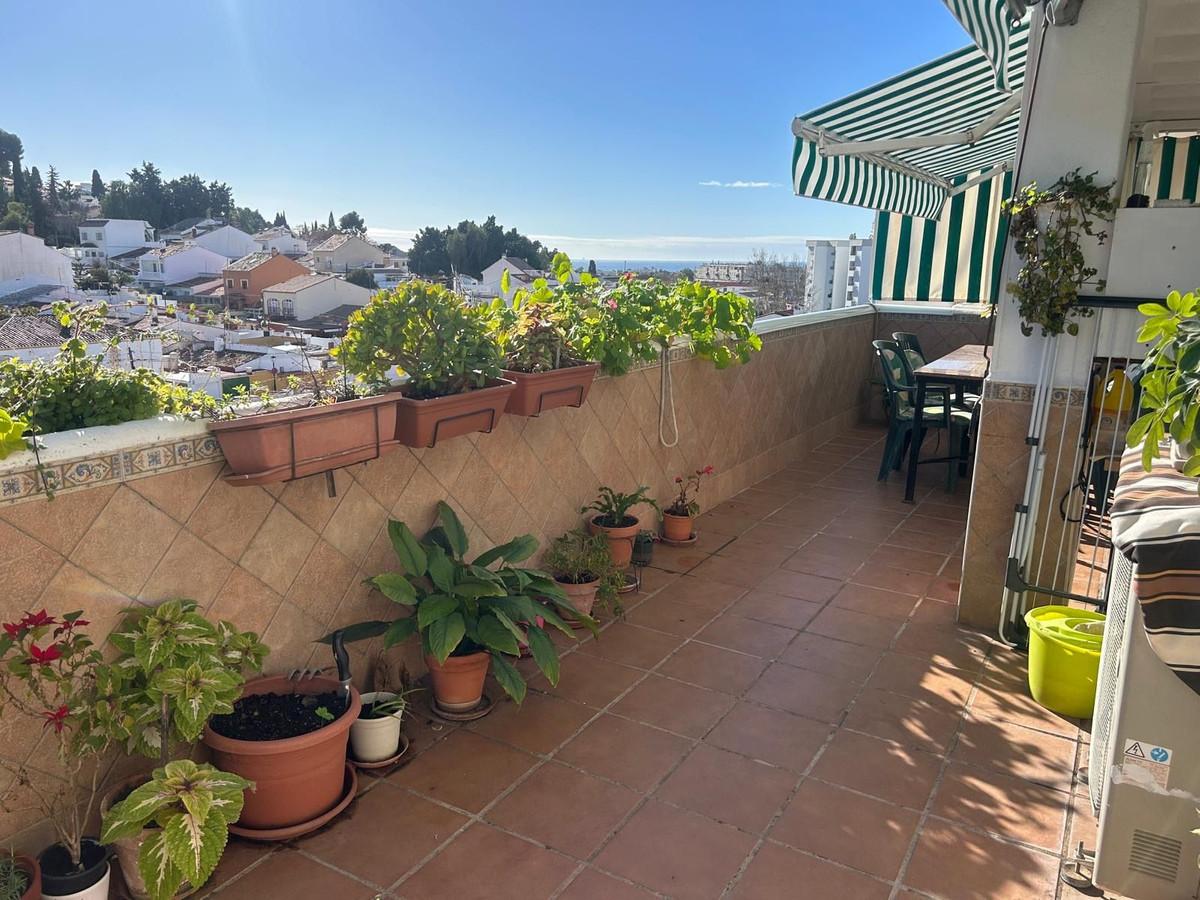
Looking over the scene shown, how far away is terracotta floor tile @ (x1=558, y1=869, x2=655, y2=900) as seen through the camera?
211 cm

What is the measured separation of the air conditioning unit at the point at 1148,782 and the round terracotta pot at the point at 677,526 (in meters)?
2.83

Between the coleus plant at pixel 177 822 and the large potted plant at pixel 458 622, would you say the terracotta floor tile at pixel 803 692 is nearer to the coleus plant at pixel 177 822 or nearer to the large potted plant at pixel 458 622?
the large potted plant at pixel 458 622

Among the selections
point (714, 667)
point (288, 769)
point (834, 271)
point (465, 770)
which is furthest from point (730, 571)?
point (834, 271)

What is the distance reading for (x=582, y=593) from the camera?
3.72 m

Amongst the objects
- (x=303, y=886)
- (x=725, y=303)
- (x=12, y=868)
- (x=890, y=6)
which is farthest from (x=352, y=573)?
(x=890, y=6)

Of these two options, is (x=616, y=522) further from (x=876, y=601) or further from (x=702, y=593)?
(x=876, y=601)

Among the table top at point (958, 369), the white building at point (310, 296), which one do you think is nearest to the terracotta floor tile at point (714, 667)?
the white building at point (310, 296)

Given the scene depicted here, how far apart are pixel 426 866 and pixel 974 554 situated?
9.15ft

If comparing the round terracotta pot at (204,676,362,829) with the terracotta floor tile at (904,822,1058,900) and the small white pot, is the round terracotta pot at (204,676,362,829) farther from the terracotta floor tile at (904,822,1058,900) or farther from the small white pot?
the terracotta floor tile at (904,822,1058,900)

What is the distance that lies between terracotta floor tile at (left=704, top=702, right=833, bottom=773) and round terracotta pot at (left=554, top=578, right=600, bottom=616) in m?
0.93

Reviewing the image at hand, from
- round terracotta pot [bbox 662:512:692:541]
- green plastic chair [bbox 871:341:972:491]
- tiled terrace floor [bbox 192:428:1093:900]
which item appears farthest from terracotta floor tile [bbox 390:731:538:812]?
green plastic chair [bbox 871:341:972:491]

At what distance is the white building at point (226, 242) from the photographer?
2527 mm

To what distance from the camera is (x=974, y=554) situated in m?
3.77

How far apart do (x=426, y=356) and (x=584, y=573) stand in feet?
4.69
